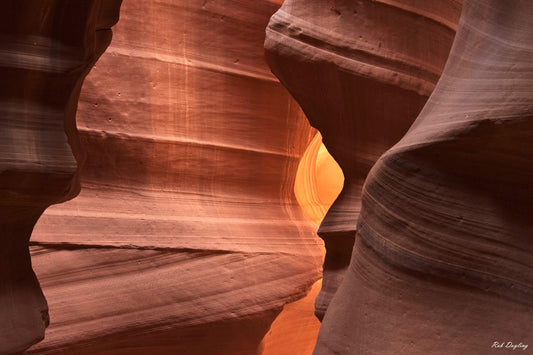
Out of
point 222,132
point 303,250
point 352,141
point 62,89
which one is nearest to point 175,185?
point 222,132

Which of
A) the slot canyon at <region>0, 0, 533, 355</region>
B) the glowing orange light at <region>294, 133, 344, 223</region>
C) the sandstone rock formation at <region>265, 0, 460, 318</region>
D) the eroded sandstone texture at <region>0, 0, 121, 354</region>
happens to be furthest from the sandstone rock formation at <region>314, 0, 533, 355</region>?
the glowing orange light at <region>294, 133, 344, 223</region>

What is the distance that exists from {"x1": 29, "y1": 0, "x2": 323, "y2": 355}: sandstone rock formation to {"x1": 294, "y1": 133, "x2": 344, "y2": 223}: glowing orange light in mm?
264

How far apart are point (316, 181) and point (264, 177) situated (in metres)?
1.03

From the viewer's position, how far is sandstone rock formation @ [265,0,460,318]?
2979mm

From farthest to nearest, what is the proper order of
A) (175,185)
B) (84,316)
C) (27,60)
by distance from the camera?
(175,185) → (84,316) → (27,60)

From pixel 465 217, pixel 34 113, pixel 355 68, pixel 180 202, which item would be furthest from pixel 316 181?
pixel 465 217

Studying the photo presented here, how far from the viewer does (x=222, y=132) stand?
3.70 meters

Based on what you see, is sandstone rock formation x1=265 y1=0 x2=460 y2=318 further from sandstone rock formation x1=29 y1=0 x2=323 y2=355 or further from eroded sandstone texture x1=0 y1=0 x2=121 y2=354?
eroded sandstone texture x1=0 y1=0 x2=121 y2=354

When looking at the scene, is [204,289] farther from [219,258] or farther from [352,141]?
[352,141]

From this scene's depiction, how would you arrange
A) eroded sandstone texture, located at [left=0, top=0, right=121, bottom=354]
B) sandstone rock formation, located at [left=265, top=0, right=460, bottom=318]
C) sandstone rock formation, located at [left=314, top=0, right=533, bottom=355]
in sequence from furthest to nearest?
sandstone rock formation, located at [left=265, top=0, right=460, bottom=318], eroded sandstone texture, located at [left=0, top=0, right=121, bottom=354], sandstone rock formation, located at [left=314, top=0, right=533, bottom=355]

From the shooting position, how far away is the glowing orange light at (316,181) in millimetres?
4232

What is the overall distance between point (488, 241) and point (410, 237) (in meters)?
0.16

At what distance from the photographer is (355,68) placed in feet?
9.72

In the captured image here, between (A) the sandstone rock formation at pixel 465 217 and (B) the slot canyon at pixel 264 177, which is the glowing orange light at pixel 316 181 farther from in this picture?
(A) the sandstone rock formation at pixel 465 217
